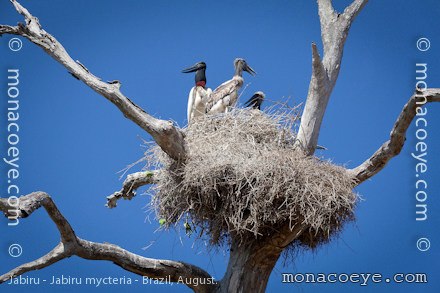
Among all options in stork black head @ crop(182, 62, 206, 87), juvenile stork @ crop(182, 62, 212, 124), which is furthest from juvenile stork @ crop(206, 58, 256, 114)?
stork black head @ crop(182, 62, 206, 87)

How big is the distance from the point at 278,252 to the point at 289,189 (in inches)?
32.0

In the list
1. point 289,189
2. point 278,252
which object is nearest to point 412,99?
point 289,189

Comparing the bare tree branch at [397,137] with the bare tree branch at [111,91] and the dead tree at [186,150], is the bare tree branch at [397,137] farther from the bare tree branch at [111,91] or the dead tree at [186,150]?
the bare tree branch at [111,91]

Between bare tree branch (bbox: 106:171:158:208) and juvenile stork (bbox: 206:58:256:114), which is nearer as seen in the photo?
bare tree branch (bbox: 106:171:158:208)

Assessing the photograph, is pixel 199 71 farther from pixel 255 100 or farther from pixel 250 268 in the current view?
pixel 250 268

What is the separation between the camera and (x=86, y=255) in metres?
7.07

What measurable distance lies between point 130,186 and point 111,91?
2.04m

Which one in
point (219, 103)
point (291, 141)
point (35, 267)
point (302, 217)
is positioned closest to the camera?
point (35, 267)

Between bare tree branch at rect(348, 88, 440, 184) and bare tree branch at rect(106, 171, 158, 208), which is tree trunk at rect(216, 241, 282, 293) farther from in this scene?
bare tree branch at rect(106, 171, 158, 208)

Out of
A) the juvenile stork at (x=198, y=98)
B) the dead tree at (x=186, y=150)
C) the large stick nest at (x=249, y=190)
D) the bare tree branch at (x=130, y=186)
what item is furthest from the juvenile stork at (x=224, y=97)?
the large stick nest at (x=249, y=190)

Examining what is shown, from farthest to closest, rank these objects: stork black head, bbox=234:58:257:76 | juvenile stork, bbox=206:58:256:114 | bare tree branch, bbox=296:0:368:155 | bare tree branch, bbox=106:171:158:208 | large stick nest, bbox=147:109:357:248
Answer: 1. stork black head, bbox=234:58:257:76
2. juvenile stork, bbox=206:58:256:114
3. bare tree branch, bbox=106:171:158:208
4. bare tree branch, bbox=296:0:368:155
5. large stick nest, bbox=147:109:357:248

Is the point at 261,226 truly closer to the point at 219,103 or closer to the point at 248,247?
the point at 248,247

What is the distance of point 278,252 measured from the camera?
778 cm

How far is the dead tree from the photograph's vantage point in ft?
22.7
